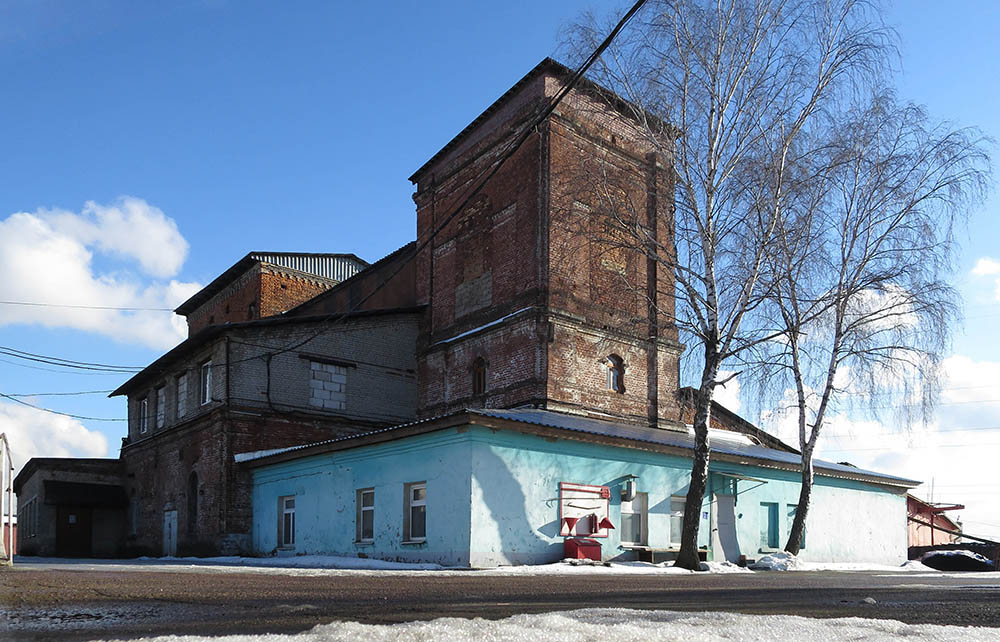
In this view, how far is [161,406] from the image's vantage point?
29.7 meters

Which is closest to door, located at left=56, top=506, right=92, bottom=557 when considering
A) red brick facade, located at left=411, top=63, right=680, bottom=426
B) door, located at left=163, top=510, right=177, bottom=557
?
door, located at left=163, top=510, right=177, bottom=557

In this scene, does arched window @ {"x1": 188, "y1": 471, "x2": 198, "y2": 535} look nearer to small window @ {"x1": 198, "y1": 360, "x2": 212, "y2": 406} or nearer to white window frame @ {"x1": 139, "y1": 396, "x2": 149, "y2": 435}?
small window @ {"x1": 198, "y1": 360, "x2": 212, "y2": 406}

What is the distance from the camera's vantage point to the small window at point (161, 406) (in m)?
29.2

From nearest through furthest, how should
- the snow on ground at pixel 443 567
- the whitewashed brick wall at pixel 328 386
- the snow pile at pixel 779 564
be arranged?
the snow on ground at pixel 443 567
the snow pile at pixel 779 564
the whitewashed brick wall at pixel 328 386

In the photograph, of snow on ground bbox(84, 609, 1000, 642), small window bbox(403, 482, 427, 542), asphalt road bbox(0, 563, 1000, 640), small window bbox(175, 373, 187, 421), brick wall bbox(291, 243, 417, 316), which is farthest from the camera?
brick wall bbox(291, 243, 417, 316)

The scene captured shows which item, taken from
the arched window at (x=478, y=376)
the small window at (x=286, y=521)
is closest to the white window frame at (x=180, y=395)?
the small window at (x=286, y=521)

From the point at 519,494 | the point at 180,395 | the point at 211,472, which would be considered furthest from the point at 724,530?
the point at 180,395

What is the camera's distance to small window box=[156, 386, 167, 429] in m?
29.2

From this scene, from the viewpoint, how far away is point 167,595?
7316 mm

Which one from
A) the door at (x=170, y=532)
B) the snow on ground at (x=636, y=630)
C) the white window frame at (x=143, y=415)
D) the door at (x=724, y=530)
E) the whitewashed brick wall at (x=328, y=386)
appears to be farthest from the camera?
the white window frame at (x=143, y=415)

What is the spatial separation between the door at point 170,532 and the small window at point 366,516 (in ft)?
33.7

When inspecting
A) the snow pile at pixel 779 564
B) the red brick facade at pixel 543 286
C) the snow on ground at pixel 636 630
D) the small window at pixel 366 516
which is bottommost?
the snow pile at pixel 779 564

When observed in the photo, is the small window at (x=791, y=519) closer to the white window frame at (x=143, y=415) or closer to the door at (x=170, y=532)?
the door at (x=170, y=532)

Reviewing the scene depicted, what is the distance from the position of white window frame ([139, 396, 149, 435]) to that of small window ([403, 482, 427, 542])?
53.9ft
